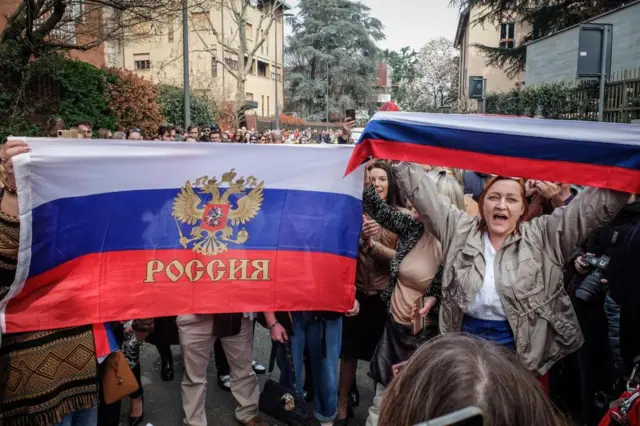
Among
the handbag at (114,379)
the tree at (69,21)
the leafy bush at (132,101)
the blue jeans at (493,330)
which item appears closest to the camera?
Answer: the blue jeans at (493,330)

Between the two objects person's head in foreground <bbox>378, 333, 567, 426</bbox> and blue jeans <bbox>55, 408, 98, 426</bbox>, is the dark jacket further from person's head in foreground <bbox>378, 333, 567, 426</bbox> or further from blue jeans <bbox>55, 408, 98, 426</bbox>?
person's head in foreground <bbox>378, 333, 567, 426</bbox>

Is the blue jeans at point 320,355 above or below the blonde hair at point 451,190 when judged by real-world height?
below

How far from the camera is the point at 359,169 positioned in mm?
3543

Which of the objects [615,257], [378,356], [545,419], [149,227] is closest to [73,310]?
[149,227]

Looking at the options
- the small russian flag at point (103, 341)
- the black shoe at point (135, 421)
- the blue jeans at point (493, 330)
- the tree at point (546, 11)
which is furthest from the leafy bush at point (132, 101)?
the tree at point (546, 11)

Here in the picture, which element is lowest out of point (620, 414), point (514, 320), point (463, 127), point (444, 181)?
point (620, 414)

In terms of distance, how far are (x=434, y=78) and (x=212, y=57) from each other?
1041 inches

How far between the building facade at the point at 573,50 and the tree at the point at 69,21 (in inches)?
333

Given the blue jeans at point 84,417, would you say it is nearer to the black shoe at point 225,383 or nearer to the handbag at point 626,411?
the black shoe at point 225,383

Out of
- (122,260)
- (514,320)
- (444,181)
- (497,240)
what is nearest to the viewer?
(514,320)

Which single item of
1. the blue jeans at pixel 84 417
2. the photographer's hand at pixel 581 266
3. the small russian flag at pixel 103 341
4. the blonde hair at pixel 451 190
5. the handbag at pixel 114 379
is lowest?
the blue jeans at pixel 84 417

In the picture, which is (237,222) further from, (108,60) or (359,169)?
(108,60)

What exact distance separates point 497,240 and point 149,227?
2.05m

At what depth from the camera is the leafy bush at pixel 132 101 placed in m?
15.0
